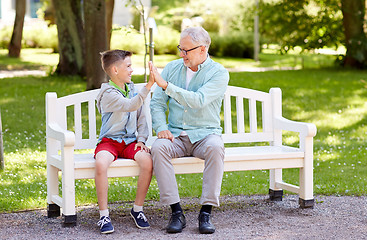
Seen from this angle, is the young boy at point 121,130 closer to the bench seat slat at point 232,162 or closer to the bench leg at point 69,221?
the bench seat slat at point 232,162

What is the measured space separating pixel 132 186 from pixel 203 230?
167 cm

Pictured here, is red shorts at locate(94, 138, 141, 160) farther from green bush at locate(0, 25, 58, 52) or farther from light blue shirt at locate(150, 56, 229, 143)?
green bush at locate(0, 25, 58, 52)

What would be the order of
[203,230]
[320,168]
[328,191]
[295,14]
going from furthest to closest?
[295,14], [320,168], [328,191], [203,230]

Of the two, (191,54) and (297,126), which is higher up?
(191,54)

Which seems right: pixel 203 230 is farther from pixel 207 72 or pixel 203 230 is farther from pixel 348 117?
pixel 348 117

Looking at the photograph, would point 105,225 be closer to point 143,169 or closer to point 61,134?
point 143,169

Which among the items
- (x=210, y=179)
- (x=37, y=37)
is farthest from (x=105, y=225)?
(x=37, y=37)

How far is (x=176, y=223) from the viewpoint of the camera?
4453 mm

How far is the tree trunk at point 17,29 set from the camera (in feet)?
67.9

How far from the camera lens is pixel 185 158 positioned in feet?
15.3

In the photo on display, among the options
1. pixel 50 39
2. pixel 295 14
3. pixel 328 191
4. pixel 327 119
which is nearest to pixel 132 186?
pixel 328 191

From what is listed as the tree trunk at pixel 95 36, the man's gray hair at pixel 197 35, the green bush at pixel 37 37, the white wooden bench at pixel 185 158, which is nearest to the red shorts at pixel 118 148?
the white wooden bench at pixel 185 158

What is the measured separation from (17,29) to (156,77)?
18343mm

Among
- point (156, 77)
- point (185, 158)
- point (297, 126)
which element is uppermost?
point (156, 77)
